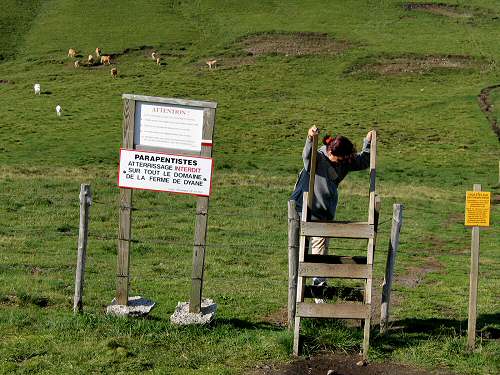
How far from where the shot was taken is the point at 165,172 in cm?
1084

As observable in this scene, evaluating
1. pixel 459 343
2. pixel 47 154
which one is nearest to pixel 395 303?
pixel 459 343

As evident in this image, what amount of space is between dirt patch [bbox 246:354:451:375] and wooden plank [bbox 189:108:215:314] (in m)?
1.86

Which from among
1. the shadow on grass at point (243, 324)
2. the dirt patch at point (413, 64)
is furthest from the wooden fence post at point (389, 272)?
the dirt patch at point (413, 64)

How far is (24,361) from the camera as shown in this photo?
29.5 feet

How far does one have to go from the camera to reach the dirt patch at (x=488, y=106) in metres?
48.2

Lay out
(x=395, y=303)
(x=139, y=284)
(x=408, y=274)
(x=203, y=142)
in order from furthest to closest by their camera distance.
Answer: (x=408, y=274), (x=139, y=284), (x=395, y=303), (x=203, y=142)

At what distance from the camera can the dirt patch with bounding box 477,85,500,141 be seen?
4825 centimetres

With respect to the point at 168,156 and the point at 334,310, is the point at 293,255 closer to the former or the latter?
the point at 334,310

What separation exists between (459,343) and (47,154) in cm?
3280

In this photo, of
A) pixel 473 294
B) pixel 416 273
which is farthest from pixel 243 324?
pixel 416 273

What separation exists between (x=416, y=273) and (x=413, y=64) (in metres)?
53.1

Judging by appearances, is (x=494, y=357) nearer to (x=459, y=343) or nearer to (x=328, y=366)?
(x=459, y=343)

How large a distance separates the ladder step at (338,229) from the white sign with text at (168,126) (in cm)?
201

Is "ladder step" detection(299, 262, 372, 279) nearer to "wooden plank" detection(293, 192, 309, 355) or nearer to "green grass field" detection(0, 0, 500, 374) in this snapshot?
"wooden plank" detection(293, 192, 309, 355)
